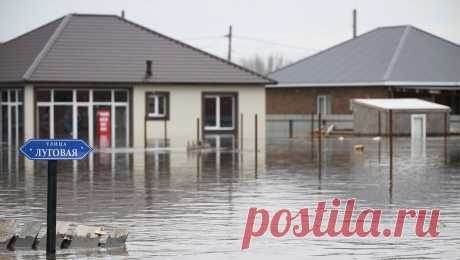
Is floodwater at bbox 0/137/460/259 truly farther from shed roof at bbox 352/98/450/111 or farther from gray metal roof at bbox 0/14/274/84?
shed roof at bbox 352/98/450/111

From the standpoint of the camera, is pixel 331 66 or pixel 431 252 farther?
pixel 331 66

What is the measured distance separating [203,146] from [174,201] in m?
21.9

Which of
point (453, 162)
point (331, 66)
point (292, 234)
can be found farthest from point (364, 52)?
point (292, 234)

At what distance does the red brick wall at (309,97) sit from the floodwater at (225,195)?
24.6 meters

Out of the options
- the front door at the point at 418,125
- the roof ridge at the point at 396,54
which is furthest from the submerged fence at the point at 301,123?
the front door at the point at 418,125

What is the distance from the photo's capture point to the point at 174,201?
61.2ft

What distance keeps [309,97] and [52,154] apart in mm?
52057

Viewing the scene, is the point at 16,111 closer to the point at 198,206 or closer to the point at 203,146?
the point at 203,146

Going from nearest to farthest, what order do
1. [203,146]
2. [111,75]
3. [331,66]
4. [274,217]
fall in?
[274,217]
[203,146]
[111,75]
[331,66]

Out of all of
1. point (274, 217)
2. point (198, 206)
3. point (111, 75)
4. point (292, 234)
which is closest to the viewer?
point (292, 234)

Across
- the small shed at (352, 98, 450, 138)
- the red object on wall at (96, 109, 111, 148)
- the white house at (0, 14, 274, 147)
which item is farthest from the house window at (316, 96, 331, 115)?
the red object on wall at (96, 109, 111, 148)

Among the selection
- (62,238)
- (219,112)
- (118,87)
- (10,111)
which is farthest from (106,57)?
(62,238)

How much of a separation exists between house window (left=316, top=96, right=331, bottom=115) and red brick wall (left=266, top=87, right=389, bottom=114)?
0.65 ft

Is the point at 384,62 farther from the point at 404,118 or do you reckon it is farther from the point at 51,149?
the point at 51,149
